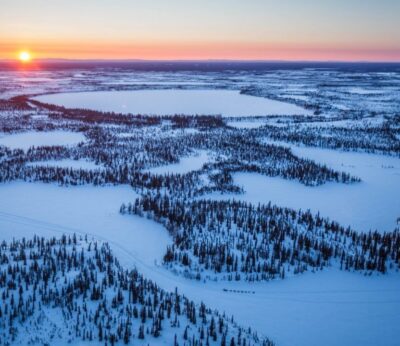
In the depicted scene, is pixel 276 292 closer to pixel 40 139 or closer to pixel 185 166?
pixel 185 166

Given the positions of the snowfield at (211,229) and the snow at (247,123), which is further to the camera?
the snow at (247,123)

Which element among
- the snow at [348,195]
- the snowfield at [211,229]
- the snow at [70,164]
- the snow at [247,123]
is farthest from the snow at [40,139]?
the snow at [348,195]

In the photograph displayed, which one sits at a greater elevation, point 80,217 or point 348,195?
point 348,195

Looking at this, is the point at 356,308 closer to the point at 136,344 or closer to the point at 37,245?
the point at 136,344

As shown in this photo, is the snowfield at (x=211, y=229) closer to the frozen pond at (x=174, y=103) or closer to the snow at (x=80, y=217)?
the snow at (x=80, y=217)

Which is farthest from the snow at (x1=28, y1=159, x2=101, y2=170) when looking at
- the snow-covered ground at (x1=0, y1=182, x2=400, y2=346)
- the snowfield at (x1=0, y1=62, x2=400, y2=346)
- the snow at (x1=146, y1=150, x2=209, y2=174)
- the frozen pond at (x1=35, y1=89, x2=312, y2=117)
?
the frozen pond at (x1=35, y1=89, x2=312, y2=117)

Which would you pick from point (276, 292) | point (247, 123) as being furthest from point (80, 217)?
point (247, 123)
